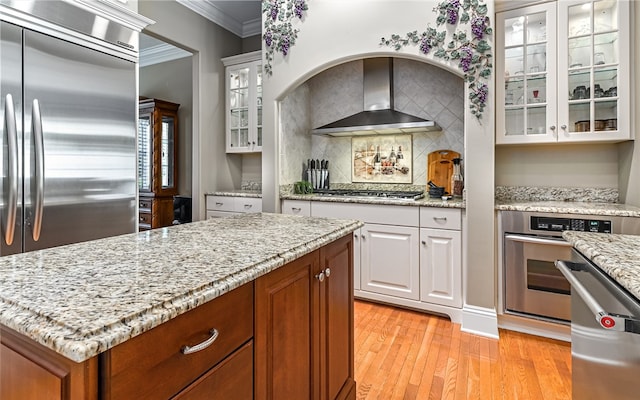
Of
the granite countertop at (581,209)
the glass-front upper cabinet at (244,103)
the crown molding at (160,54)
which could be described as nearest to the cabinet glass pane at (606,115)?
the granite countertop at (581,209)

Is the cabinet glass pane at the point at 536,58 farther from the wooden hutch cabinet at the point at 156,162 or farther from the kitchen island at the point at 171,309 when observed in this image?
the wooden hutch cabinet at the point at 156,162

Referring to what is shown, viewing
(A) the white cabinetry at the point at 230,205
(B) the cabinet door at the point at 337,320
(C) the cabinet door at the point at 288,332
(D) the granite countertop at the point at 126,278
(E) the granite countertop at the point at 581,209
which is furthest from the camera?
(A) the white cabinetry at the point at 230,205

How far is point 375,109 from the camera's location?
3.51m

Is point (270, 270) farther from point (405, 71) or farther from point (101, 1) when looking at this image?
point (405, 71)

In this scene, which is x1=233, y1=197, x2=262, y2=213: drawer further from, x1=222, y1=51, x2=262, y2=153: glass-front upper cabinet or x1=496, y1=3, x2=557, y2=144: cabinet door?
x1=496, y1=3, x2=557, y2=144: cabinet door

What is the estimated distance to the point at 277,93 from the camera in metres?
3.32

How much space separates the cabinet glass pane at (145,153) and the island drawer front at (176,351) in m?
4.33

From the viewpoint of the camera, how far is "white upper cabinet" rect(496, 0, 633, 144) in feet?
7.98

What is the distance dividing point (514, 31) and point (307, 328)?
8.79 ft

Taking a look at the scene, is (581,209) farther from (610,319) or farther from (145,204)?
(145,204)

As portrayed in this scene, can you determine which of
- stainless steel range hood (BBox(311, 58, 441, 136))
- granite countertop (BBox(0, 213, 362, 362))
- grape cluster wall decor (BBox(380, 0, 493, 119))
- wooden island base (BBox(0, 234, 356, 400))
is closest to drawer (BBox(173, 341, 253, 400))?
wooden island base (BBox(0, 234, 356, 400))

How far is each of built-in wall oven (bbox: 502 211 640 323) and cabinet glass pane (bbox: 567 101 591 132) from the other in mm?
692

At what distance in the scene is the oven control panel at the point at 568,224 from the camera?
7.35ft

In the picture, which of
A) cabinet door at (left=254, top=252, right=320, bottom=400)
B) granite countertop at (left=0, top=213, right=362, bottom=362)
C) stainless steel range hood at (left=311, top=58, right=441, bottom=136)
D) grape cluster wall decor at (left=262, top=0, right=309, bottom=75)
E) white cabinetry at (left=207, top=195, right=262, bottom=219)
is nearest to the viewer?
granite countertop at (left=0, top=213, right=362, bottom=362)
